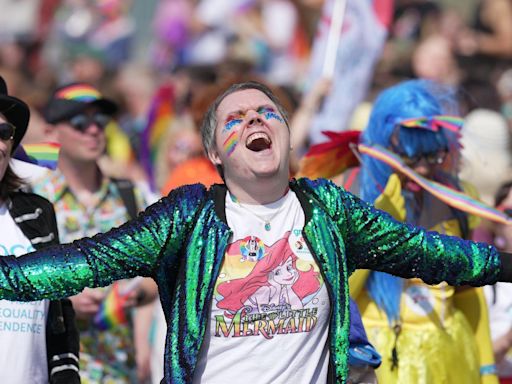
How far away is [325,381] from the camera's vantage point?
4.23 metres

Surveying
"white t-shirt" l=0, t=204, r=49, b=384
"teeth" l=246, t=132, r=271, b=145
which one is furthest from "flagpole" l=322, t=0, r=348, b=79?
"teeth" l=246, t=132, r=271, b=145

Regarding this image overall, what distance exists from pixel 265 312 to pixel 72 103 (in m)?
3.34

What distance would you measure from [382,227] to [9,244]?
1401 millimetres

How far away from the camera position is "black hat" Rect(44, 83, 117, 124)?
23.5ft

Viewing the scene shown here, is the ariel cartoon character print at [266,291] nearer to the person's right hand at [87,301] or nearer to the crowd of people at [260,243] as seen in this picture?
the crowd of people at [260,243]

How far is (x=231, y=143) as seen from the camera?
169 inches

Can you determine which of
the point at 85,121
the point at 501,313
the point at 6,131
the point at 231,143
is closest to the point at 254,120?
the point at 231,143

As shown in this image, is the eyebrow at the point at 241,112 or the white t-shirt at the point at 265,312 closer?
the white t-shirt at the point at 265,312

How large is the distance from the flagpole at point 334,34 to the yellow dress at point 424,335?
9.88 ft

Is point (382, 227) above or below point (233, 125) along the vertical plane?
below

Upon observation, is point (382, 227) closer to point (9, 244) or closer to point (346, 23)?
point (9, 244)

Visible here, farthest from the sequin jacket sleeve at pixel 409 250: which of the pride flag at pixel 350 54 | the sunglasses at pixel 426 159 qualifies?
the pride flag at pixel 350 54

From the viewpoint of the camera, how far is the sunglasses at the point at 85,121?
7.15m

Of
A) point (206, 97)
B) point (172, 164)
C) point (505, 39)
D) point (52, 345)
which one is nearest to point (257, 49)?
point (505, 39)
